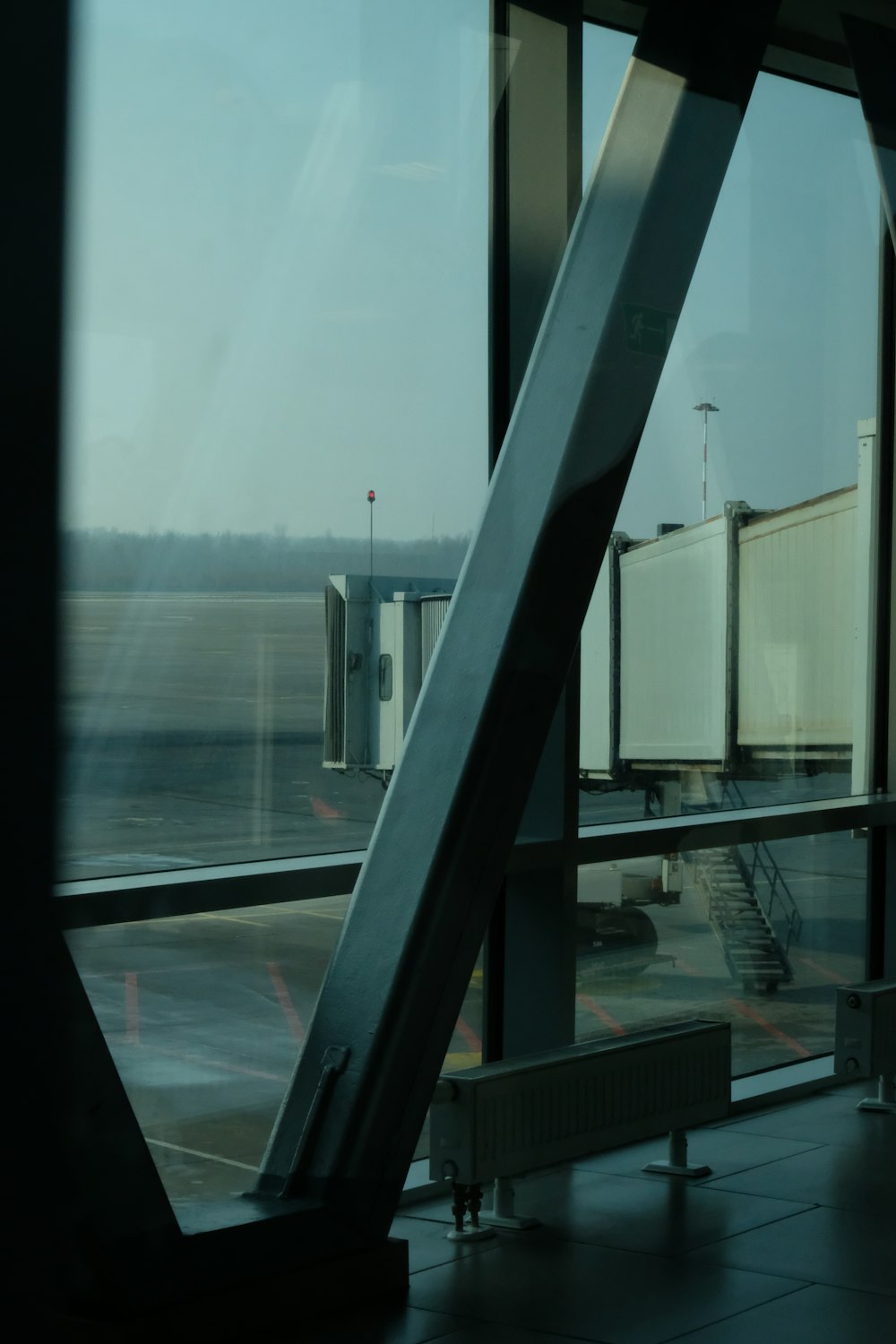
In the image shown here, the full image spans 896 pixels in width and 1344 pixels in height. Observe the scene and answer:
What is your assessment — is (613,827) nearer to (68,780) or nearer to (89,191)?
(68,780)

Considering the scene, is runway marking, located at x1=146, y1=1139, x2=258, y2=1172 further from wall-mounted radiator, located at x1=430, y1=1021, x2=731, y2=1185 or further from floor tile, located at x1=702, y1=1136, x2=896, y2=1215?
floor tile, located at x1=702, y1=1136, x2=896, y2=1215

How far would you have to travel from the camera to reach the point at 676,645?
689 centimetres

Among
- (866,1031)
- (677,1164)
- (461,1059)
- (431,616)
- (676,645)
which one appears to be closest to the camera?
(431,616)

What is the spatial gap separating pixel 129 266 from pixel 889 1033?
365cm

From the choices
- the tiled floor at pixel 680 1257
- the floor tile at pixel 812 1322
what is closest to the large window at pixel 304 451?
the tiled floor at pixel 680 1257

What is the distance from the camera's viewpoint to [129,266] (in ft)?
9.47

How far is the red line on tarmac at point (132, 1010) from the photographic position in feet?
10.4

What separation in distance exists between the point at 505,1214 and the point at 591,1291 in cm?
54

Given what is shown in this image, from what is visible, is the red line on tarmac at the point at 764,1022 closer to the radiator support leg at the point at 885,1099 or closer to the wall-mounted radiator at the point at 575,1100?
the radiator support leg at the point at 885,1099

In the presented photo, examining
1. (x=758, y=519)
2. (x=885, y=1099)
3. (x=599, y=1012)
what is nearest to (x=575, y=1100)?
(x=599, y=1012)

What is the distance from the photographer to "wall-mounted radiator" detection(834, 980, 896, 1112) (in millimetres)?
5043

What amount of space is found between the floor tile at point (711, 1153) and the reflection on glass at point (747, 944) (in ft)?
2.16

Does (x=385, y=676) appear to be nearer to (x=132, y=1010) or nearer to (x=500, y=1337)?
(x=132, y=1010)

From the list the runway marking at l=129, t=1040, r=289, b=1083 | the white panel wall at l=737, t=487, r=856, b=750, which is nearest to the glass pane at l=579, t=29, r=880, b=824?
the white panel wall at l=737, t=487, r=856, b=750
